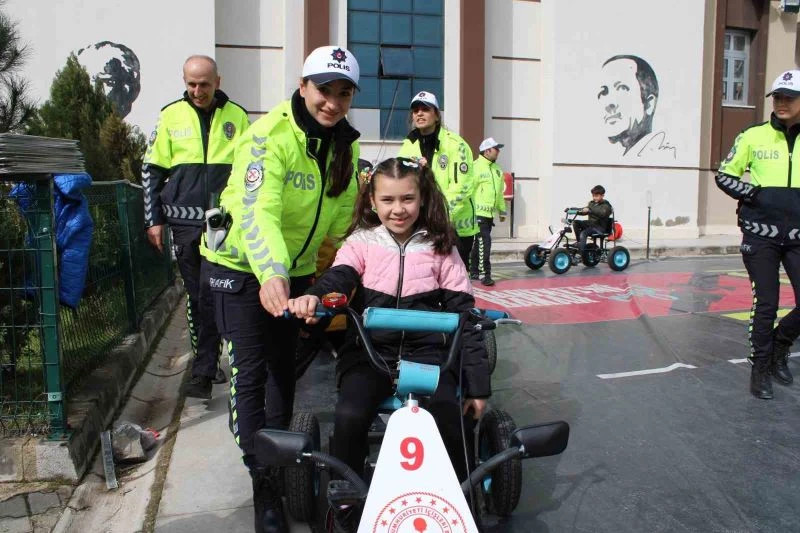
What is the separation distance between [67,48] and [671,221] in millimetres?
15528

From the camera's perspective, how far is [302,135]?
3057 millimetres

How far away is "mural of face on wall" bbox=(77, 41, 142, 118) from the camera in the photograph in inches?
610

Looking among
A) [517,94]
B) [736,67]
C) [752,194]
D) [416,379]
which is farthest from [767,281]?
[736,67]

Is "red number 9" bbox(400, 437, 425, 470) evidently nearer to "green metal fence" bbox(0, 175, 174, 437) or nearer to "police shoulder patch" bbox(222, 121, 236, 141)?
"green metal fence" bbox(0, 175, 174, 437)

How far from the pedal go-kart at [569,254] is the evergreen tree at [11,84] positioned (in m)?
8.41

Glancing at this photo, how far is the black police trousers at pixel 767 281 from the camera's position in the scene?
188 inches

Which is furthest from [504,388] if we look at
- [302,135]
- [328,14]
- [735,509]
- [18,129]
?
[328,14]

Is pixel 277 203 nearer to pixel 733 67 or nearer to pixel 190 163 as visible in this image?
pixel 190 163

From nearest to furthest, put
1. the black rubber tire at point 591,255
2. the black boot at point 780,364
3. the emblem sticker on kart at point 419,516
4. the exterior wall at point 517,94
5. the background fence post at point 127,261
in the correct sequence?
the emblem sticker on kart at point 419,516
the black boot at point 780,364
the background fence post at point 127,261
the black rubber tire at point 591,255
the exterior wall at point 517,94

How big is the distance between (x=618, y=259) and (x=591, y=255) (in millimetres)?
463

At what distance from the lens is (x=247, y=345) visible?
3.05 meters

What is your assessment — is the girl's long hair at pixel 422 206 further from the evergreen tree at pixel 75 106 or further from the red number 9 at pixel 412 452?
the evergreen tree at pixel 75 106

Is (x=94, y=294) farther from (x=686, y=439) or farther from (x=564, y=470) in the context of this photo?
(x=686, y=439)

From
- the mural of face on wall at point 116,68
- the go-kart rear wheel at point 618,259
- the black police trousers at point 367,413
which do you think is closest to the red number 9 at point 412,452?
the black police trousers at point 367,413
